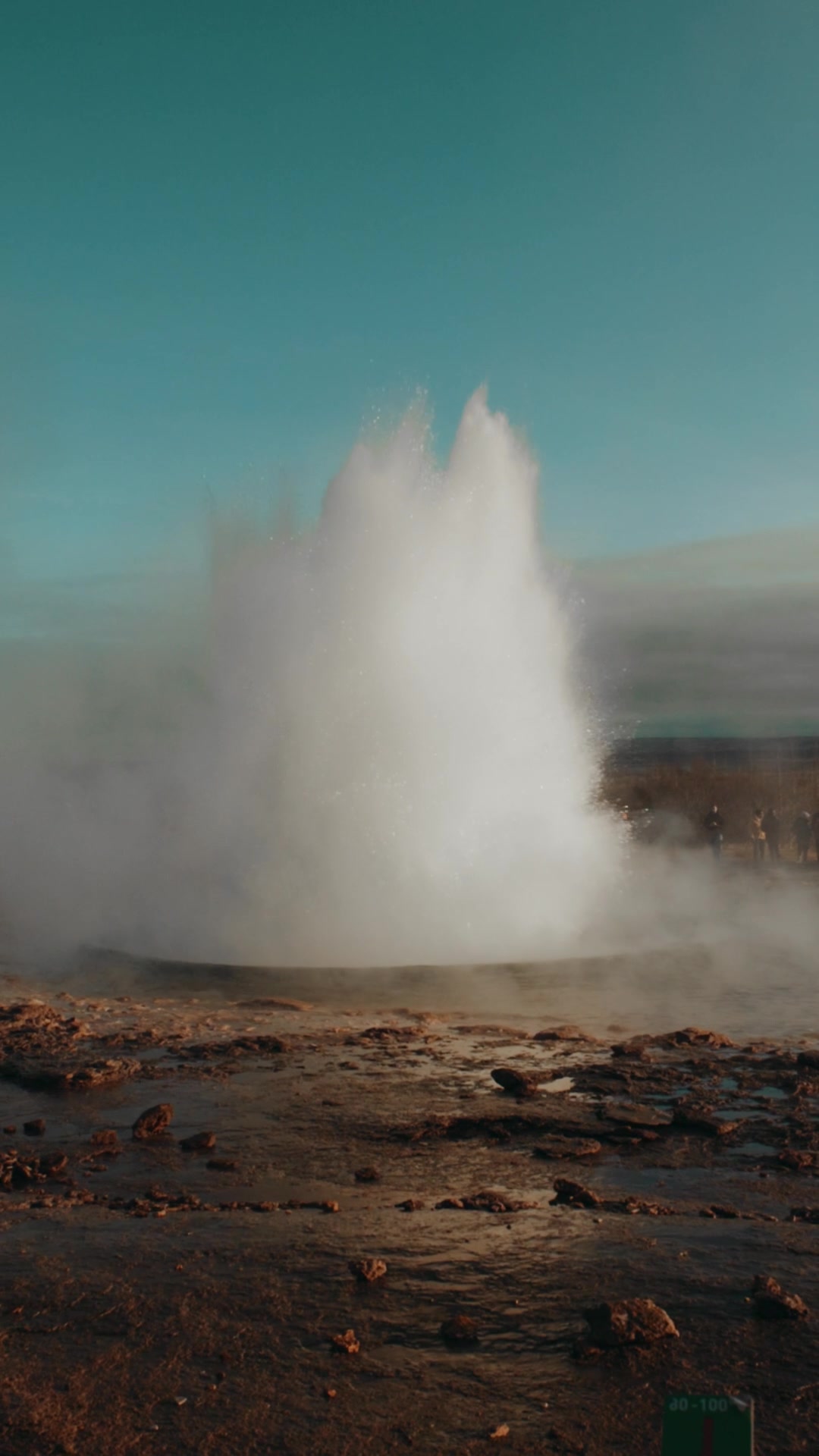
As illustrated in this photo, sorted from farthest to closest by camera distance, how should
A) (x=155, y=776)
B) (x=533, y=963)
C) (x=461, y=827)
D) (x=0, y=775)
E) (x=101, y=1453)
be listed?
1. (x=0, y=775)
2. (x=155, y=776)
3. (x=461, y=827)
4. (x=533, y=963)
5. (x=101, y=1453)

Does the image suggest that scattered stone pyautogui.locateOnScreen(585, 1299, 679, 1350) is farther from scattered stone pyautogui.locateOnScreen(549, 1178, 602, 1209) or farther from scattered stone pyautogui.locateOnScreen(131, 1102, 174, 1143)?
scattered stone pyautogui.locateOnScreen(131, 1102, 174, 1143)

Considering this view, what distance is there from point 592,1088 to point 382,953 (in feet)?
16.6

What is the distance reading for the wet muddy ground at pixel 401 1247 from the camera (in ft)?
12.3

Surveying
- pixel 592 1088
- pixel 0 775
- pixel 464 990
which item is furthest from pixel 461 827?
pixel 0 775

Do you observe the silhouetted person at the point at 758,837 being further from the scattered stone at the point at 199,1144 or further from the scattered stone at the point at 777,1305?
the scattered stone at the point at 777,1305

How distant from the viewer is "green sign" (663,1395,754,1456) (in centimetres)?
225

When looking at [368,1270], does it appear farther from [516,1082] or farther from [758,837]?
[758,837]

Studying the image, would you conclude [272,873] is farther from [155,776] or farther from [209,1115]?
[209,1115]

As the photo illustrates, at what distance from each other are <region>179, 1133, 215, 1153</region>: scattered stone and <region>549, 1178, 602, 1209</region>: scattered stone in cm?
200

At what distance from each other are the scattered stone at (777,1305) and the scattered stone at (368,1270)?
57.5 inches

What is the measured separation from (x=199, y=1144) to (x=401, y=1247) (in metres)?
1.86

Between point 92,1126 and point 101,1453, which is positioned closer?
point 101,1453

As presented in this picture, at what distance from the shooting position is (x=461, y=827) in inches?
568

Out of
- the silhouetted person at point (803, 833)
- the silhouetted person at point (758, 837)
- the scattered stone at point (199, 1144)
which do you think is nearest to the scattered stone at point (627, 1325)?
the scattered stone at point (199, 1144)
